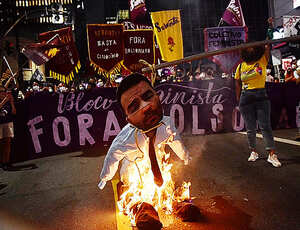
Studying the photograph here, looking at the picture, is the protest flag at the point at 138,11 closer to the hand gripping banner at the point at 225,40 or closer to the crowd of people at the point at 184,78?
the crowd of people at the point at 184,78

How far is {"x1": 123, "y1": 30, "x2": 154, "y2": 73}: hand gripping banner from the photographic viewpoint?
9961 millimetres

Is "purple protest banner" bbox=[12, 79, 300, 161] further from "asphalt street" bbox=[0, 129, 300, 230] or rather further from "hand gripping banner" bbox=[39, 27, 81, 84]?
"hand gripping banner" bbox=[39, 27, 81, 84]

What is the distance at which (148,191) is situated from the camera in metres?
2.77

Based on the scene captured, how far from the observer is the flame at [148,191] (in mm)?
2768

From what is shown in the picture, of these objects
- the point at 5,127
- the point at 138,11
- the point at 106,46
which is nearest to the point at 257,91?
the point at 5,127

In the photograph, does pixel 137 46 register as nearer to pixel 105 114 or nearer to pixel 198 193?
pixel 105 114

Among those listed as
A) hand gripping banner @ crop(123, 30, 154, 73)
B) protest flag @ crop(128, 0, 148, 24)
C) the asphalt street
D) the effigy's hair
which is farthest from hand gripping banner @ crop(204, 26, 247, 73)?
the effigy's hair

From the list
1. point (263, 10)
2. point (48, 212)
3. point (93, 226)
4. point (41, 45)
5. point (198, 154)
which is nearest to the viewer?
point (93, 226)

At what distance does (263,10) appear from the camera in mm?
47344

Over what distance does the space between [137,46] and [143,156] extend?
26.1 feet

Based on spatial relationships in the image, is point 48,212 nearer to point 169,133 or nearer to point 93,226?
point 93,226

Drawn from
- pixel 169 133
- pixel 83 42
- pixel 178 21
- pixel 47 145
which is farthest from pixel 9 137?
pixel 83 42

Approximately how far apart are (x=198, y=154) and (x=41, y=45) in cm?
585

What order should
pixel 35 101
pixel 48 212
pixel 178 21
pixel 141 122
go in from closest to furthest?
pixel 141 122, pixel 48 212, pixel 35 101, pixel 178 21
